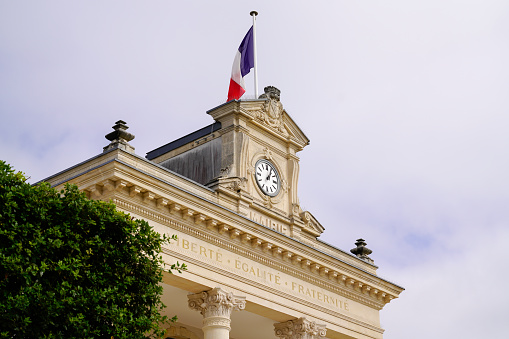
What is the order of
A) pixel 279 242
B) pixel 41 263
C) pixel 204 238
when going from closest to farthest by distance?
pixel 41 263 → pixel 204 238 → pixel 279 242

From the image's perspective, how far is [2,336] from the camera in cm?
1728

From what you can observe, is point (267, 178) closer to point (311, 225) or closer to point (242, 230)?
point (311, 225)

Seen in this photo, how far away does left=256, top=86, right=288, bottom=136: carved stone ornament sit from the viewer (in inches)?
1299

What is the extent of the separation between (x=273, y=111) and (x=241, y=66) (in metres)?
2.66

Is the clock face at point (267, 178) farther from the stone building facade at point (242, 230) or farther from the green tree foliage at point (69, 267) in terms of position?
the green tree foliage at point (69, 267)

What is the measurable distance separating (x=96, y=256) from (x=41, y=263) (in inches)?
63.3

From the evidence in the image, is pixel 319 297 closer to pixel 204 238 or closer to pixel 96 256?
pixel 204 238

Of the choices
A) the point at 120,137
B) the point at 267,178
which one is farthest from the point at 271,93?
the point at 120,137

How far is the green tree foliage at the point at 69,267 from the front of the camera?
1816cm

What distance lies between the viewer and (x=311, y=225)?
33.5m

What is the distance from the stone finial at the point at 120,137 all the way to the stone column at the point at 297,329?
9.09 meters

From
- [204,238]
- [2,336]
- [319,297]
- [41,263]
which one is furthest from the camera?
[319,297]

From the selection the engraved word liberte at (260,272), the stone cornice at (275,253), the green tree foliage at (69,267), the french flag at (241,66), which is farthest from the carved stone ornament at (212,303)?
the french flag at (241,66)

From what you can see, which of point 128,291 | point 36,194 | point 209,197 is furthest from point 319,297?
point 36,194
